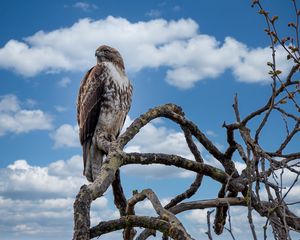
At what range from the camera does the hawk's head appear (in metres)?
7.19

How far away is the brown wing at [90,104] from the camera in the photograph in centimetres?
597

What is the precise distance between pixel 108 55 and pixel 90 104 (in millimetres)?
1477

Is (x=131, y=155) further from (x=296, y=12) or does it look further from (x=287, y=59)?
(x=296, y=12)

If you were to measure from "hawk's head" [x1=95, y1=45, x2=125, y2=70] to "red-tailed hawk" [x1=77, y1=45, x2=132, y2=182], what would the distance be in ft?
2.07

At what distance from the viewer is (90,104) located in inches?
239

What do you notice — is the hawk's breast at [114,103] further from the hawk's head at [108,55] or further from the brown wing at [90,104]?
the hawk's head at [108,55]

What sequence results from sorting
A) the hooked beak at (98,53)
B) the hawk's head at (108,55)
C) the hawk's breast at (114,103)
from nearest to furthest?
the hawk's breast at (114,103) → the hawk's head at (108,55) → the hooked beak at (98,53)

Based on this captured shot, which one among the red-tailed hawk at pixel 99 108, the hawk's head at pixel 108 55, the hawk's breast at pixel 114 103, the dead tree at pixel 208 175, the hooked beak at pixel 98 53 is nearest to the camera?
the dead tree at pixel 208 175

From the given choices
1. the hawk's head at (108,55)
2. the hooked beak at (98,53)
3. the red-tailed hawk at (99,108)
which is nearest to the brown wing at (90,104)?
the red-tailed hawk at (99,108)

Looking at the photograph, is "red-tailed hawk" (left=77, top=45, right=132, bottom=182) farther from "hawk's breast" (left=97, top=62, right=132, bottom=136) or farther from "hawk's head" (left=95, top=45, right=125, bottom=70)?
"hawk's head" (left=95, top=45, right=125, bottom=70)

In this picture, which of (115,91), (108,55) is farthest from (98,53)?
(115,91)

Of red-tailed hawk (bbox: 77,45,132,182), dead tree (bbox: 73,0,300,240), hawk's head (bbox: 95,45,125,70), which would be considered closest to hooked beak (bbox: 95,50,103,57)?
hawk's head (bbox: 95,45,125,70)

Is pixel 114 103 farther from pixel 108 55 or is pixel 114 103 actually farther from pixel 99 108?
pixel 108 55

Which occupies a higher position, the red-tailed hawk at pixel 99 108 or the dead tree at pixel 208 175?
the red-tailed hawk at pixel 99 108
